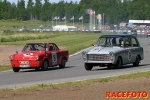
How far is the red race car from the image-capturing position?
80.8 ft

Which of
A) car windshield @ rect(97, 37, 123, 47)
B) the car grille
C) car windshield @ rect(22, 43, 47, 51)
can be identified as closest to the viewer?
the car grille

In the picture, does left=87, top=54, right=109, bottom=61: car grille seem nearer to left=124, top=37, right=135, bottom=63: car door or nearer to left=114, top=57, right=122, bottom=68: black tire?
left=114, top=57, right=122, bottom=68: black tire

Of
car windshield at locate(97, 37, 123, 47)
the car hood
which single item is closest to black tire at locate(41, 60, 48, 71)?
the car hood

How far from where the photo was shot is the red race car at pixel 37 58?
24.6 meters

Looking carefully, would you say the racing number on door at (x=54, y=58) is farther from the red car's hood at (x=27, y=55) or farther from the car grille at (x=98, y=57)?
the car grille at (x=98, y=57)

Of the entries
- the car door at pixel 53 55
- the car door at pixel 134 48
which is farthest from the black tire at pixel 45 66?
the car door at pixel 134 48

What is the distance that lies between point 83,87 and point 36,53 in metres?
9.55

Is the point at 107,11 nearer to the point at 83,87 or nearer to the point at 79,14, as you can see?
the point at 79,14

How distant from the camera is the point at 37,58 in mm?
24484

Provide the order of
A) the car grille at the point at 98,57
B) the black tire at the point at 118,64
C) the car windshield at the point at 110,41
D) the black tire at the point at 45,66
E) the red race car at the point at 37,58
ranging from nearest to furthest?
the car grille at the point at 98,57 → the black tire at the point at 118,64 → the red race car at the point at 37,58 → the black tire at the point at 45,66 → the car windshield at the point at 110,41

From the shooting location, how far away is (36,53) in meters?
24.9

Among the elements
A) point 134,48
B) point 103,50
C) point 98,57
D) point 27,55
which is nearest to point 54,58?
point 27,55

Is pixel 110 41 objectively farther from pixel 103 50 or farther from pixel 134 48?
pixel 134 48

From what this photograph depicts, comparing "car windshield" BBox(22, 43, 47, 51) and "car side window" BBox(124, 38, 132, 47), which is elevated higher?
"car side window" BBox(124, 38, 132, 47)
